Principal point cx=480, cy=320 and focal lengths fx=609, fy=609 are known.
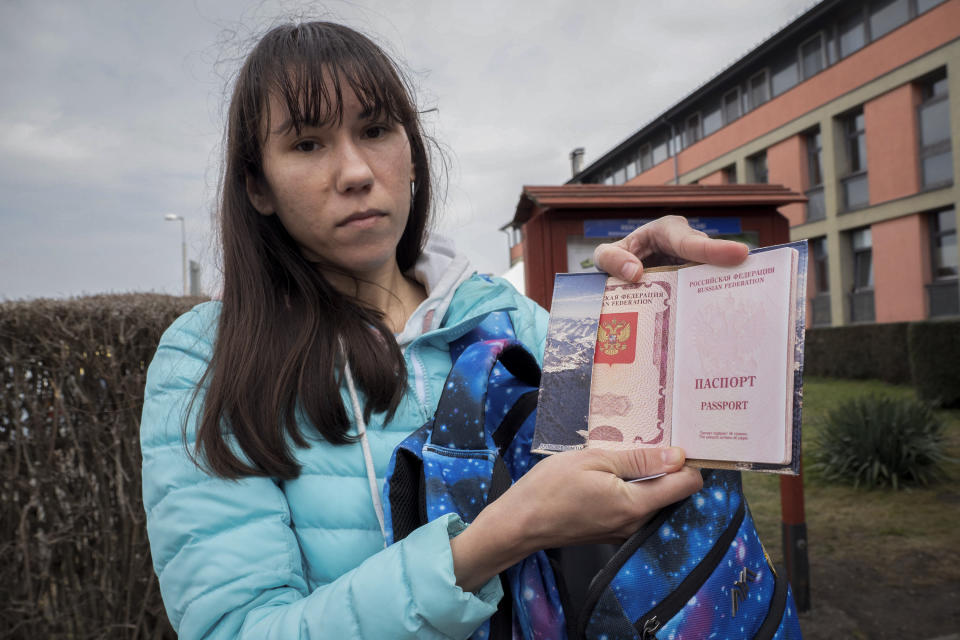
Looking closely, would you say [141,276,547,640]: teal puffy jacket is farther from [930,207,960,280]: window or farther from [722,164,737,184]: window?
[722,164,737,184]: window

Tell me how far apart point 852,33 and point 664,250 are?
20.1 metres

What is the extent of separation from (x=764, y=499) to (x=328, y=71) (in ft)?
22.7

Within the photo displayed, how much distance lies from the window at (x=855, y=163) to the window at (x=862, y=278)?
0.87 m

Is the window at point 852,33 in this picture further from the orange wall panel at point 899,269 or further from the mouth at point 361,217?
the mouth at point 361,217

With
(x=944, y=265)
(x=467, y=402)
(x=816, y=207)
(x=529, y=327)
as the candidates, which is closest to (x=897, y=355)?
(x=944, y=265)

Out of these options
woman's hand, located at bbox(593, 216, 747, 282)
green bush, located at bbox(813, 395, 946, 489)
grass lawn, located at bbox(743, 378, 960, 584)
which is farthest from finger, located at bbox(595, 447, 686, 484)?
green bush, located at bbox(813, 395, 946, 489)

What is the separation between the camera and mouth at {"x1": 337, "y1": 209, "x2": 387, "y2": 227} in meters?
1.25

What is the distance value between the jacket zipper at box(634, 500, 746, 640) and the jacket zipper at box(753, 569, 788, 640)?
137mm


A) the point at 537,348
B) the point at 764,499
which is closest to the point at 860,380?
the point at 764,499

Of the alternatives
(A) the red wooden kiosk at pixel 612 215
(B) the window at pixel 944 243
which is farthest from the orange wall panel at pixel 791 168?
(A) the red wooden kiosk at pixel 612 215

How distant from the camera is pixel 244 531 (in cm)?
100

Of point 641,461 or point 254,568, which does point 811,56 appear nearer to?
point 641,461

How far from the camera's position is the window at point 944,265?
1445cm

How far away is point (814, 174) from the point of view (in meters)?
18.5
